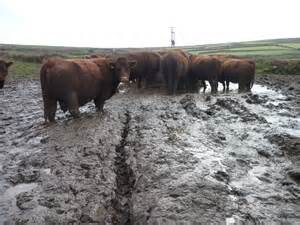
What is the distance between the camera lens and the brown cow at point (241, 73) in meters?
21.5

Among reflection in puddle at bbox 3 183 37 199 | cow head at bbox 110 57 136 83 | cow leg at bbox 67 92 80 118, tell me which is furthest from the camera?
cow head at bbox 110 57 136 83

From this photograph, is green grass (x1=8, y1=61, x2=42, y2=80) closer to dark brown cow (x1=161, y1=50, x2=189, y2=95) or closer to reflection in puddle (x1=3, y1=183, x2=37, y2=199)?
dark brown cow (x1=161, y1=50, x2=189, y2=95)

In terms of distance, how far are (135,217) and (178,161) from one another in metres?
2.40

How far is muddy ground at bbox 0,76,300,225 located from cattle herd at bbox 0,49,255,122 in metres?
0.60

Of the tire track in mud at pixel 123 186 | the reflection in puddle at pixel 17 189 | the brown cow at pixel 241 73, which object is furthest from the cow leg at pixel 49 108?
the brown cow at pixel 241 73

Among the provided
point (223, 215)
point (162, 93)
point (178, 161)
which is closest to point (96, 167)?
point (178, 161)

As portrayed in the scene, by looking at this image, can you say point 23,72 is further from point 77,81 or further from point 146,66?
point 77,81

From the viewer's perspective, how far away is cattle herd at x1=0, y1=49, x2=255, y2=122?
36.1 ft

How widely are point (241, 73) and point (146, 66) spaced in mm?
4651

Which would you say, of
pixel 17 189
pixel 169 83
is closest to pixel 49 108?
pixel 17 189

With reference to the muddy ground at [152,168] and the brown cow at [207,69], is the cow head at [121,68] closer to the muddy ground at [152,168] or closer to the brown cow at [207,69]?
the muddy ground at [152,168]

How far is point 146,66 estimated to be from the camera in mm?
20891

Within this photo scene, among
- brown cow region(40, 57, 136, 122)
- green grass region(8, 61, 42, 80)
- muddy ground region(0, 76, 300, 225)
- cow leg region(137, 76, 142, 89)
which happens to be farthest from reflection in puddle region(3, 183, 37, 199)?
green grass region(8, 61, 42, 80)

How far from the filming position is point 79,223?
5.22 m
